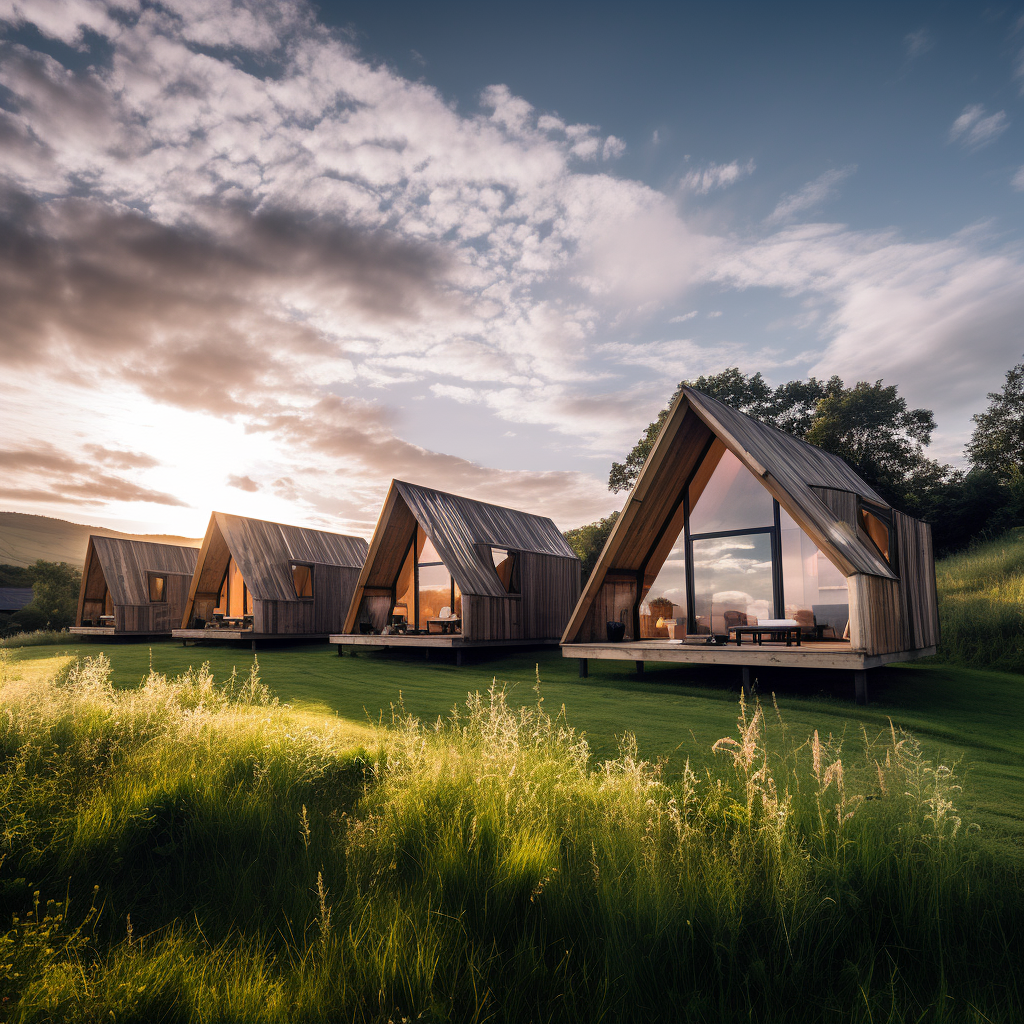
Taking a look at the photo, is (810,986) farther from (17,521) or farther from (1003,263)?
(17,521)

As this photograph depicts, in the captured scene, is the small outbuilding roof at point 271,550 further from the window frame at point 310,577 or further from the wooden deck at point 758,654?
the wooden deck at point 758,654

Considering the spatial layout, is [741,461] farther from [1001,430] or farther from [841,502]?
[1001,430]

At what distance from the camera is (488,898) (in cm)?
297

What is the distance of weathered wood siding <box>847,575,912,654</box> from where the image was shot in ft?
26.7

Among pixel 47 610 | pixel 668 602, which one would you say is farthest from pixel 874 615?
pixel 47 610

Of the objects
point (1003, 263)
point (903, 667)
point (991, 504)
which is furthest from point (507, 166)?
point (991, 504)

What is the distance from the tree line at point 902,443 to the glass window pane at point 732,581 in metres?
13.9

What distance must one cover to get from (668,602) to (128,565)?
856 inches

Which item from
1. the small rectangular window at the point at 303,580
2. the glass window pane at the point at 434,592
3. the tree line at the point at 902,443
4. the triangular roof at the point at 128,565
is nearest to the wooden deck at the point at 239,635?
the small rectangular window at the point at 303,580

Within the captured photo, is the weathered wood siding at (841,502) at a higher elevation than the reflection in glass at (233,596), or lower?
higher

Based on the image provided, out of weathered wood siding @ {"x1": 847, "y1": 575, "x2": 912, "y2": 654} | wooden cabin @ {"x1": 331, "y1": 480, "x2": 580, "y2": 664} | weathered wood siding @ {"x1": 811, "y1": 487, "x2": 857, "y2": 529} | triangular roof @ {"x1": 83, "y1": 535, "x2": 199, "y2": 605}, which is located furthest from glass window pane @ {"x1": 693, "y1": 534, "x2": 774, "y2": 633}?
triangular roof @ {"x1": 83, "y1": 535, "x2": 199, "y2": 605}

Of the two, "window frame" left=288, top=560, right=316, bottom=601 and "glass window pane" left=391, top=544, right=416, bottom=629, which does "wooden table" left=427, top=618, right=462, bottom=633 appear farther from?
"window frame" left=288, top=560, right=316, bottom=601

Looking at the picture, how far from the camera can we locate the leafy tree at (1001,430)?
27.0 m

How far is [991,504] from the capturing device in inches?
939
